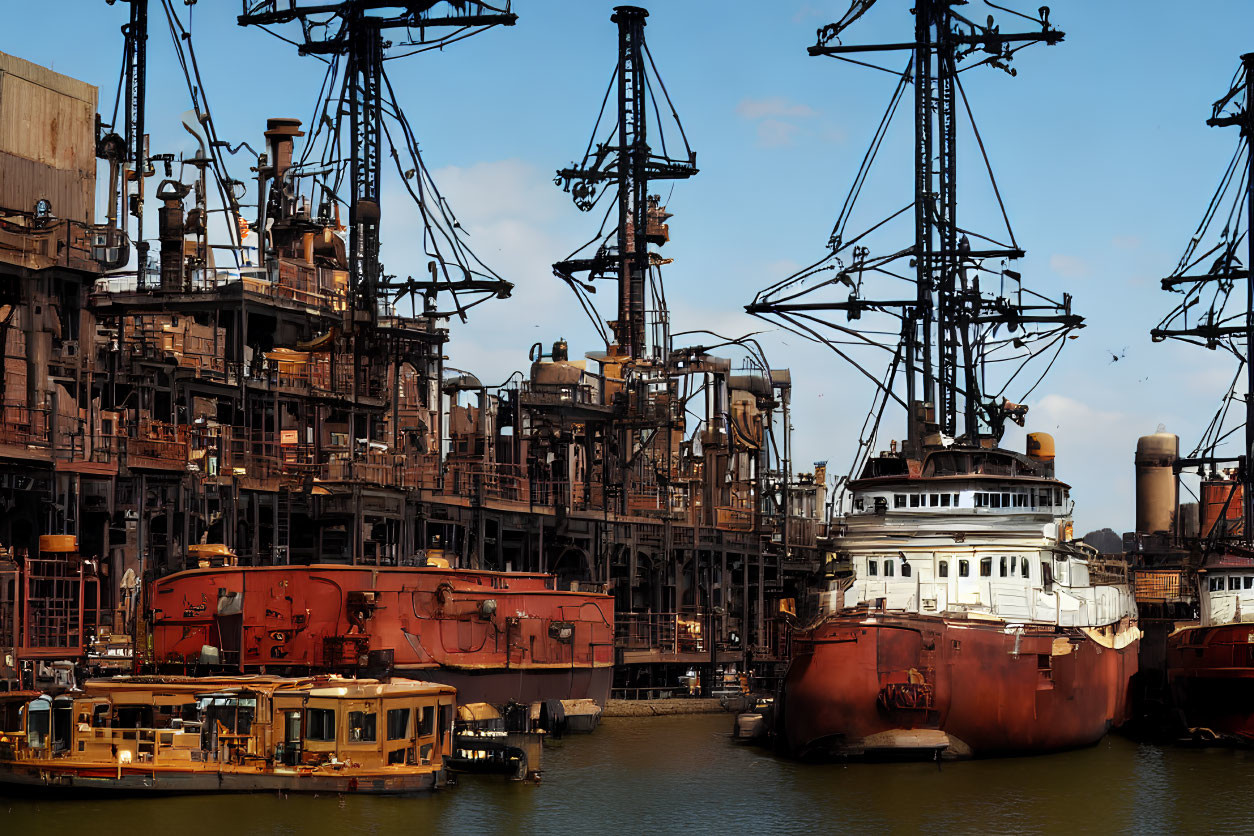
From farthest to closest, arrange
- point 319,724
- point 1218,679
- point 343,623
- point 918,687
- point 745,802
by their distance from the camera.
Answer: point 1218,679 → point 343,623 → point 918,687 → point 745,802 → point 319,724

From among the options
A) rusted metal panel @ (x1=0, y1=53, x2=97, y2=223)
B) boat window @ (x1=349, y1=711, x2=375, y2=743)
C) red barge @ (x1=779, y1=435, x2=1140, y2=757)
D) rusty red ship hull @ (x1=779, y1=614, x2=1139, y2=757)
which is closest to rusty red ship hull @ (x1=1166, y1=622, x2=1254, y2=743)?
red barge @ (x1=779, y1=435, x2=1140, y2=757)

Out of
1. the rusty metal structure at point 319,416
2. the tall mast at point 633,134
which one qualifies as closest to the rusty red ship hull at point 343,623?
the rusty metal structure at point 319,416

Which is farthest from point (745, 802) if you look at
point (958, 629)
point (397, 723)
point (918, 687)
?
point (397, 723)

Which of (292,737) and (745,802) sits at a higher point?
(292,737)

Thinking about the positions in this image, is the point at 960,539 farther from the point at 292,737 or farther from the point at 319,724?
the point at 292,737

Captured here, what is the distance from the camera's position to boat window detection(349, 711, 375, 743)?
38.5 m

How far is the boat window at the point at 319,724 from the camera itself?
38531 millimetres

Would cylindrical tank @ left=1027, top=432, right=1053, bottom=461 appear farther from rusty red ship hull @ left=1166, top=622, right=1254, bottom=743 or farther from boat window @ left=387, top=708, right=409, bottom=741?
boat window @ left=387, top=708, right=409, bottom=741

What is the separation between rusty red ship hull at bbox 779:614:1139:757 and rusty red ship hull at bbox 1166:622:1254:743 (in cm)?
627

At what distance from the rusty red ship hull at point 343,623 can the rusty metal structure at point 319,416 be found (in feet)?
1.26

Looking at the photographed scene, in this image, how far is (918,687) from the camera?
4722 cm

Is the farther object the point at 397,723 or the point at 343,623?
the point at 343,623

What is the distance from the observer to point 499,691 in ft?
171

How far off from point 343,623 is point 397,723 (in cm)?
907
